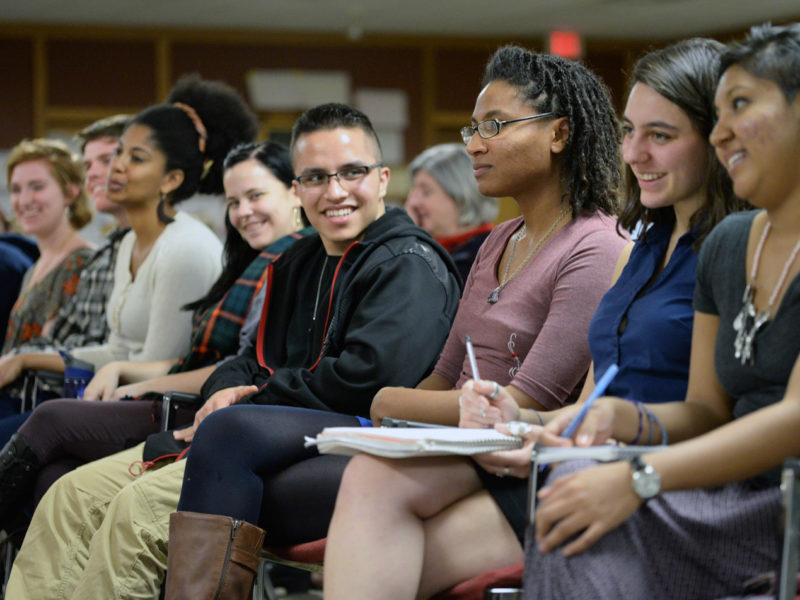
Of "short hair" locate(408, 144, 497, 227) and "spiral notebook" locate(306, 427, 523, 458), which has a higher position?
"short hair" locate(408, 144, 497, 227)

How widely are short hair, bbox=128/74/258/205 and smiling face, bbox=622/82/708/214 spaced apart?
6.29 ft

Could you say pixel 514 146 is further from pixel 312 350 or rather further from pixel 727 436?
pixel 727 436

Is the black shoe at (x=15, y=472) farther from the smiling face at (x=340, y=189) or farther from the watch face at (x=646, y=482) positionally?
the watch face at (x=646, y=482)

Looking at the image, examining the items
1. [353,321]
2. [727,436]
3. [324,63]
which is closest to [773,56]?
[727,436]

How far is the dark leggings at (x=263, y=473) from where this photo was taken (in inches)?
67.7

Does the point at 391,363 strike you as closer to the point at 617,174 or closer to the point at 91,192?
the point at 617,174

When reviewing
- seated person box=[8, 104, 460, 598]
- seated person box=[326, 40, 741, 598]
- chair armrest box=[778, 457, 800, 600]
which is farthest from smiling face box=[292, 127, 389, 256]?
chair armrest box=[778, 457, 800, 600]

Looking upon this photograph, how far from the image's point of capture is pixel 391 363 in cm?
196

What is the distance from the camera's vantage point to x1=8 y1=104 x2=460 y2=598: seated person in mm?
1947

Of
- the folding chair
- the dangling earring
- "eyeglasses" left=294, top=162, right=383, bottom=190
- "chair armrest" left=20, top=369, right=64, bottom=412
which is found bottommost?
the folding chair

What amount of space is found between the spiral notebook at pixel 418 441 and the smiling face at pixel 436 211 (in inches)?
99.9

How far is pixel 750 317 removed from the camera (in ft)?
4.17

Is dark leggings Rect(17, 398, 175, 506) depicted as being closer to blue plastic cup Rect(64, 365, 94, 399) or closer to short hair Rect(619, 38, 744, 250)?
blue plastic cup Rect(64, 365, 94, 399)

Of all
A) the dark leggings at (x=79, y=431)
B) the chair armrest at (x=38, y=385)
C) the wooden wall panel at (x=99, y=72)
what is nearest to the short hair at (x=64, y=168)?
the chair armrest at (x=38, y=385)
